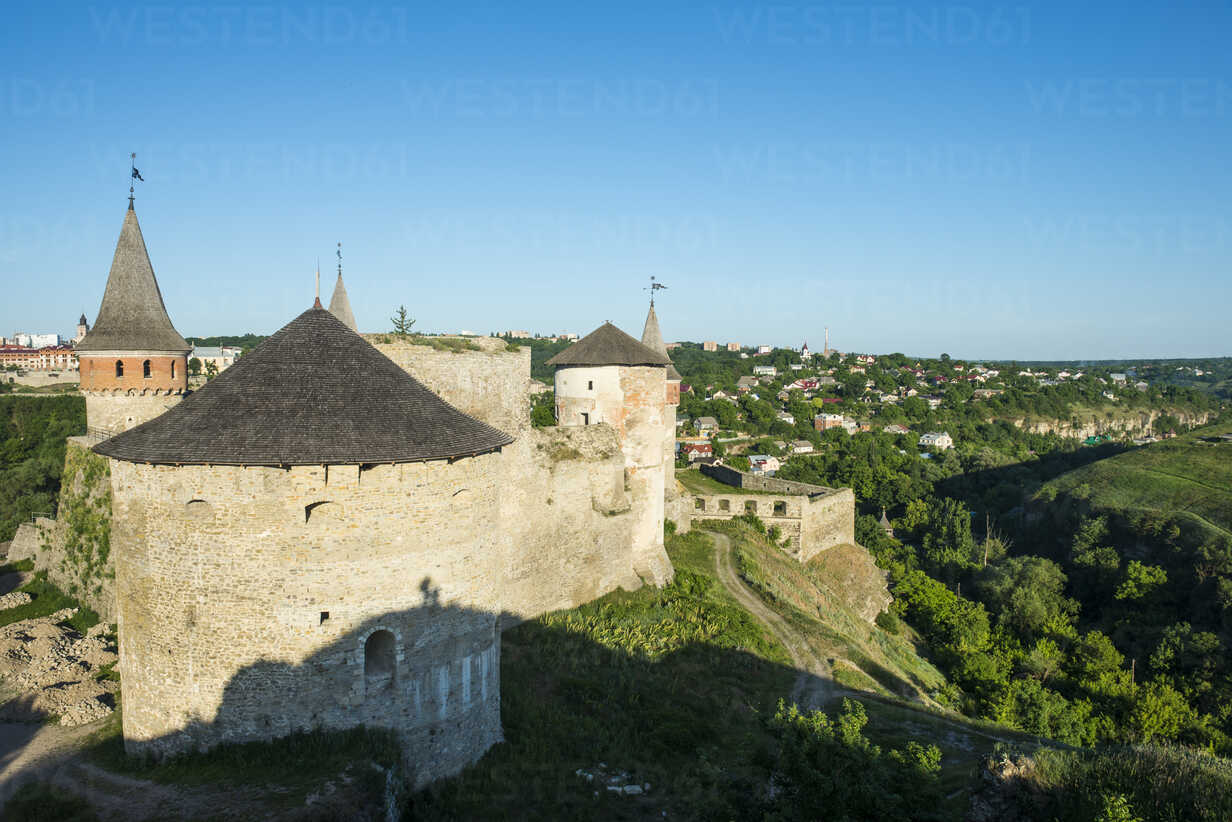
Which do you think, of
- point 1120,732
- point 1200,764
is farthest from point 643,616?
point 1120,732

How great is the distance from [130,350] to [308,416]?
55.3 feet

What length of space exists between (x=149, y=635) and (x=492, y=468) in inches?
217

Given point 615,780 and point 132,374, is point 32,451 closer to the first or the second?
point 132,374

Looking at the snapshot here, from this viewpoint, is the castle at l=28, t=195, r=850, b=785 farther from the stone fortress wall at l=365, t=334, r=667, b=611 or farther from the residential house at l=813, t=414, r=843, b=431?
the residential house at l=813, t=414, r=843, b=431

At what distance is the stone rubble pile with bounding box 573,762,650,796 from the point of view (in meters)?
13.1

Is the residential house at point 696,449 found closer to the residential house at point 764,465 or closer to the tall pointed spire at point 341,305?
the residential house at point 764,465

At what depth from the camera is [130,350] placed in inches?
931

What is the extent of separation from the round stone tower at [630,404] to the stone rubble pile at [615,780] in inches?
397

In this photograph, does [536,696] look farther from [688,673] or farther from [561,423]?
[561,423]

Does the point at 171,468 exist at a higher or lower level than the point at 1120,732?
higher

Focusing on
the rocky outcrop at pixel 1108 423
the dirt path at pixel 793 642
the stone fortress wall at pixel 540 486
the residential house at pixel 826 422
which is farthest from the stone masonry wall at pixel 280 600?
the rocky outcrop at pixel 1108 423

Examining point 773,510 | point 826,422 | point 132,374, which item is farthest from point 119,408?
point 826,422

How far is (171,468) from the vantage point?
10578mm

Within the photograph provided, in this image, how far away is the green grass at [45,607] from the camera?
876 inches
